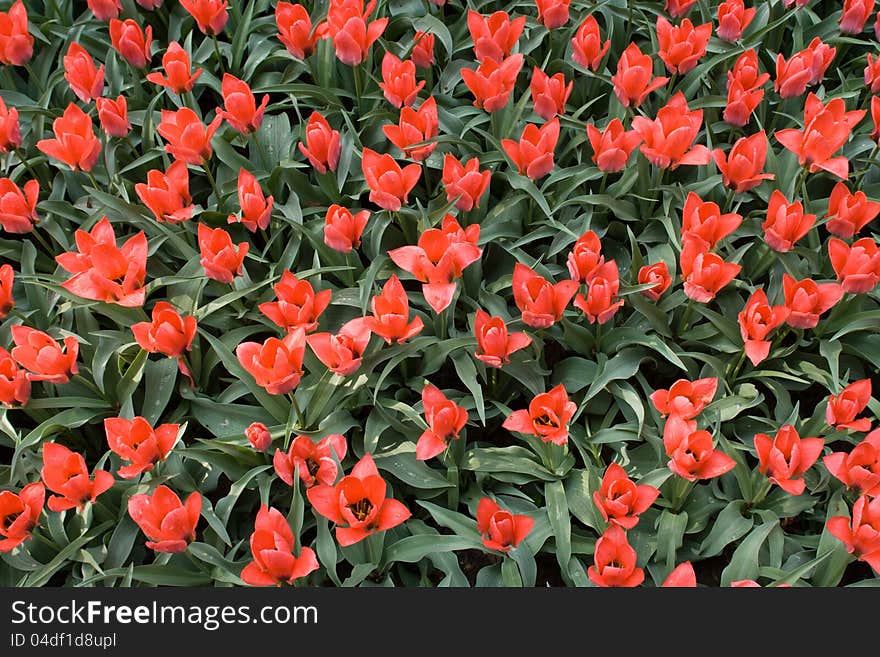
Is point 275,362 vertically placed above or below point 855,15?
below

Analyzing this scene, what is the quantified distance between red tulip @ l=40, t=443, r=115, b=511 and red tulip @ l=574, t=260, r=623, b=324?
3.30ft

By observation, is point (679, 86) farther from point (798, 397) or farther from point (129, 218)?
point (129, 218)

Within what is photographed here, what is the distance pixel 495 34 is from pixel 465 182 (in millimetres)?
547

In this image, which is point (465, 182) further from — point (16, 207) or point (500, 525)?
point (16, 207)

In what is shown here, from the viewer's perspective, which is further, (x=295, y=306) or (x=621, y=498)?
(x=295, y=306)

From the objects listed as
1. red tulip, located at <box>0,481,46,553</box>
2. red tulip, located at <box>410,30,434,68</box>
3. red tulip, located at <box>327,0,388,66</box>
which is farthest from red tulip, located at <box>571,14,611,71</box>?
red tulip, located at <box>0,481,46,553</box>

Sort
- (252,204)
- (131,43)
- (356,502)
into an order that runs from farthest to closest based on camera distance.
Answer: (131,43) → (252,204) → (356,502)

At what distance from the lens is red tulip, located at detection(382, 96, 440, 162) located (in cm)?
209

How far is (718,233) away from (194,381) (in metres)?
1.22

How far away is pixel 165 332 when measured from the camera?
5.92 ft

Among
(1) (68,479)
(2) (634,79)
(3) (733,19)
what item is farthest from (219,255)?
(3) (733,19)

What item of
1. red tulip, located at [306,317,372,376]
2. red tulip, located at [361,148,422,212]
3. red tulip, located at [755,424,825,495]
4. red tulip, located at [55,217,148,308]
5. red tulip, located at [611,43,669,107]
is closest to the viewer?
red tulip, located at [755,424,825,495]

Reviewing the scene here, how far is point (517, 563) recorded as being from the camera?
178 centimetres

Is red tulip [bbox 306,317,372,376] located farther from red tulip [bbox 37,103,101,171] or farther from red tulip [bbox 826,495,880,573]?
red tulip [bbox 826,495,880,573]
